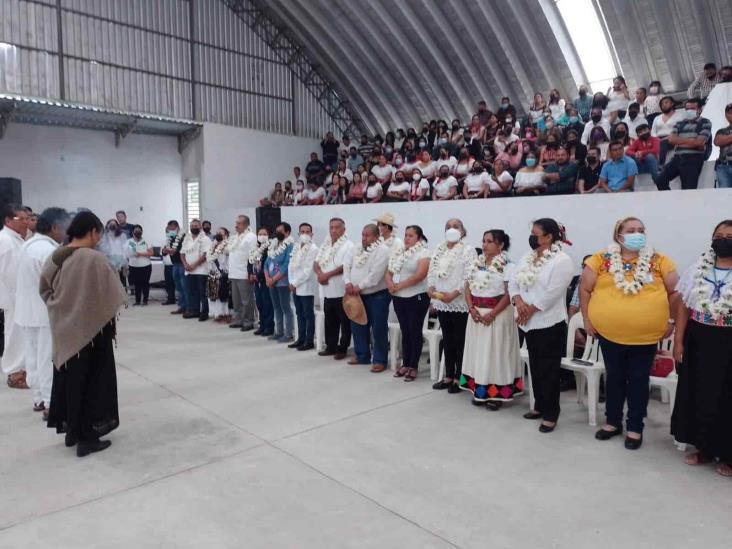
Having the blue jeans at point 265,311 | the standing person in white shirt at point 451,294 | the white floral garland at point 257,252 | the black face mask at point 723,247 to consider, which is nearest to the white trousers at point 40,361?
the standing person in white shirt at point 451,294

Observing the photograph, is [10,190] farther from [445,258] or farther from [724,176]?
[724,176]

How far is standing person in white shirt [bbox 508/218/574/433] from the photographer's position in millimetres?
4133

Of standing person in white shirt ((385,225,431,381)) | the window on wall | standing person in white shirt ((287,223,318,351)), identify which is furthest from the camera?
the window on wall

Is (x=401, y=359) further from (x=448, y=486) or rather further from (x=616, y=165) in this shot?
(x=616, y=165)

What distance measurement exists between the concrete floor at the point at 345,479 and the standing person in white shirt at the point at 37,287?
46 centimetres

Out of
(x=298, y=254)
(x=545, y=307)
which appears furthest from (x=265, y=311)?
(x=545, y=307)

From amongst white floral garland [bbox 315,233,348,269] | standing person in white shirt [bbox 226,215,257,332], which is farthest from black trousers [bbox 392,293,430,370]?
standing person in white shirt [bbox 226,215,257,332]

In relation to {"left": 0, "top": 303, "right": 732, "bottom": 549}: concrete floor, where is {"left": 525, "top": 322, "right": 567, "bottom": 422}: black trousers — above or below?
above

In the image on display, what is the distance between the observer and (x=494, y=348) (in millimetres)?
4609

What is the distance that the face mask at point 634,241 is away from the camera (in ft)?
12.3

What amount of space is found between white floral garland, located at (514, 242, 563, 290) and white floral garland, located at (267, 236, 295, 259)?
3.70m

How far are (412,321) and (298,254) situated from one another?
1999mm

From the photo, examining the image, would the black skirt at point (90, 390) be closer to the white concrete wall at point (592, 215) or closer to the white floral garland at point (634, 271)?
the white floral garland at point (634, 271)

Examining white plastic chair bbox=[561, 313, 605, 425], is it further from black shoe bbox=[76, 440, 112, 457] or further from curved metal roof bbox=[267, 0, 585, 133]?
curved metal roof bbox=[267, 0, 585, 133]
